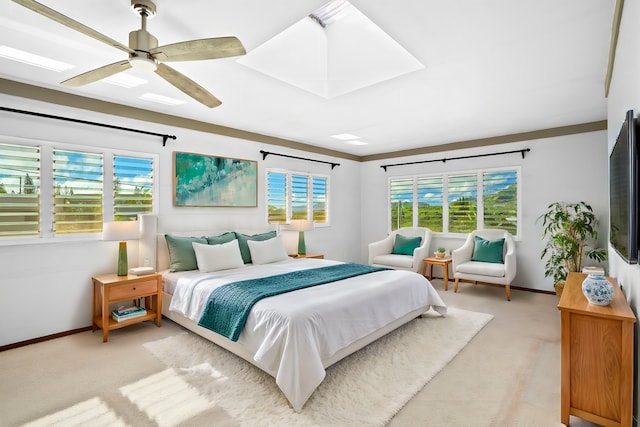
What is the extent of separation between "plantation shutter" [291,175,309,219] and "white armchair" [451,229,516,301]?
2627 mm

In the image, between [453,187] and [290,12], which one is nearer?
[290,12]

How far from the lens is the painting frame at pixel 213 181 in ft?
14.3

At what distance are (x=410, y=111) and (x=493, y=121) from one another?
1.35 metres

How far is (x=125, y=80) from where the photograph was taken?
3.19 meters

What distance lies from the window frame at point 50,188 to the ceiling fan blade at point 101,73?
1.32 m

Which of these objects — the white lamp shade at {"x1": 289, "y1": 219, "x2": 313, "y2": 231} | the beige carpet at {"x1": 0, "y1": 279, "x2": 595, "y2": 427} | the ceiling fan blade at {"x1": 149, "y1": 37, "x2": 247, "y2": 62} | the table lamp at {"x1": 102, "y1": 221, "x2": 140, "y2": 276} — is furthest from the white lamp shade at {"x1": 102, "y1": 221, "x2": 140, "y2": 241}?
the white lamp shade at {"x1": 289, "y1": 219, "x2": 313, "y2": 231}

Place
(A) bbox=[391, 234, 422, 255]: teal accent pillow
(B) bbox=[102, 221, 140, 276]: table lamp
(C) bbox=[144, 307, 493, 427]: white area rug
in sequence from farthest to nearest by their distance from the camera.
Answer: (A) bbox=[391, 234, 422, 255]: teal accent pillow → (B) bbox=[102, 221, 140, 276]: table lamp → (C) bbox=[144, 307, 493, 427]: white area rug

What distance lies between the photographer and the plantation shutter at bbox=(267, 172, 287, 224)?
216 inches

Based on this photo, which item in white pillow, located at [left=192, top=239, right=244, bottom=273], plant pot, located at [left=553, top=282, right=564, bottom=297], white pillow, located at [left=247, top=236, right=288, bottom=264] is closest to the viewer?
white pillow, located at [left=192, top=239, right=244, bottom=273]

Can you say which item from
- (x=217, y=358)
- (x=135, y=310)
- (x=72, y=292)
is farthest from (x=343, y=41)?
(x=72, y=292)

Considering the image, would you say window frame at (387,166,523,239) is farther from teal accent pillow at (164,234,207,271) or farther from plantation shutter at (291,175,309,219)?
teal accent pillow at (164,234,207,271)

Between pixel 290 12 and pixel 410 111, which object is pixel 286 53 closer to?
pixel 290 12

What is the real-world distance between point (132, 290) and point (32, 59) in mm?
2218

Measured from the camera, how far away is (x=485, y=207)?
5.68m
